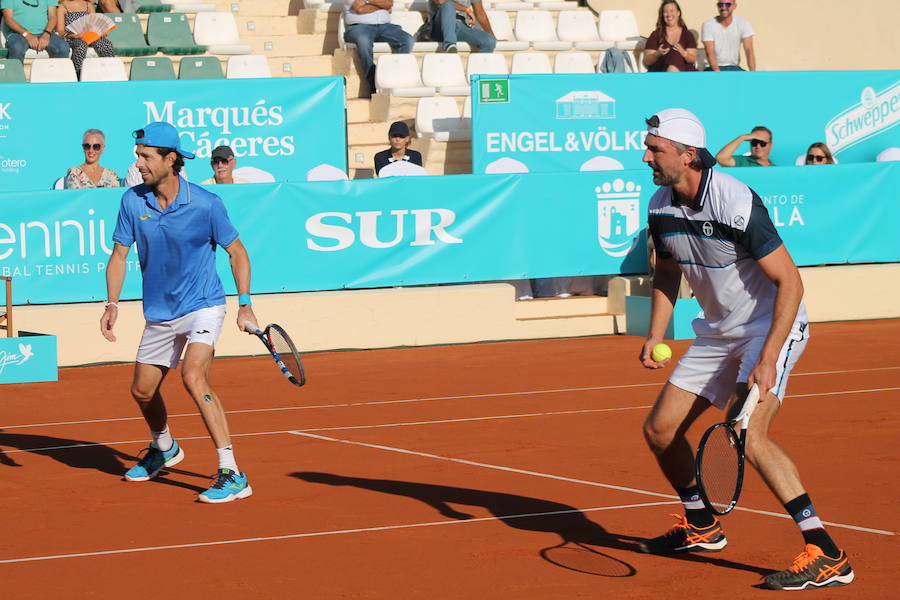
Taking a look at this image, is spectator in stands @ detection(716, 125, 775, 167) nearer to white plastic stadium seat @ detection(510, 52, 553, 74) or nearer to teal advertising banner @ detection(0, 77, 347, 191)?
white plastic stadium seat @ detection(510, 52, 553, 74)

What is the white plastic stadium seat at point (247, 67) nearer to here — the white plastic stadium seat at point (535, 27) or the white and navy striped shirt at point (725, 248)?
the white plastic stadium seat at point (535, 27)

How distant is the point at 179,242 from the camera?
8.16m

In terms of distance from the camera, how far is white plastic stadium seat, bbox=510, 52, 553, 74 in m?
19.0

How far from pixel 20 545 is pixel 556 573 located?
2818 millimetres

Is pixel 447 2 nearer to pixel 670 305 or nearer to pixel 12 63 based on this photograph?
pixel 12 63

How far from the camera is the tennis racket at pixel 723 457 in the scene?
5738 millimetres

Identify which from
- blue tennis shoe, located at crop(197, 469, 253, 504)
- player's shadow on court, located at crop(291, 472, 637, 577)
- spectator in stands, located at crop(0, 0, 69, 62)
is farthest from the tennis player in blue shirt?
spectator in stands, located at crop(0, 0, 69, 62)

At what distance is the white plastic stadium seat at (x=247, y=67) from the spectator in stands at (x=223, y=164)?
329 cm

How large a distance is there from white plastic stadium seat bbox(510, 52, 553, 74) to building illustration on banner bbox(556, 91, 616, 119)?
7.64 feet

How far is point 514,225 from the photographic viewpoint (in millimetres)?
15531

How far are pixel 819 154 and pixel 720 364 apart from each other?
11.6m

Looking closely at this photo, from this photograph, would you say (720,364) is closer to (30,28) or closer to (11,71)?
(11,71)

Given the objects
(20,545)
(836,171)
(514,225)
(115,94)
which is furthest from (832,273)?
(20,545)

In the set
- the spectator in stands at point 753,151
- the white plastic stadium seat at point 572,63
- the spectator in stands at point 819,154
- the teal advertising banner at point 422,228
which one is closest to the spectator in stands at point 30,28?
the teal advertising banner at point 422,228
